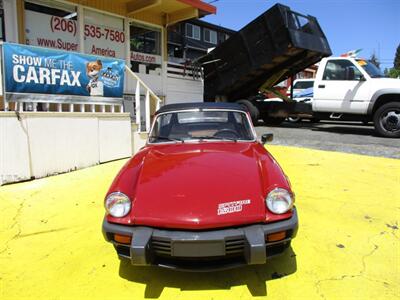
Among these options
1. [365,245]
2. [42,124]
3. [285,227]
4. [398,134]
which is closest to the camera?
[285,227]

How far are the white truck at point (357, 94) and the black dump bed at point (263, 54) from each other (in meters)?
1.03

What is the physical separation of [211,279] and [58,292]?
123cm

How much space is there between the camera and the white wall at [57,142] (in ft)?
18.8

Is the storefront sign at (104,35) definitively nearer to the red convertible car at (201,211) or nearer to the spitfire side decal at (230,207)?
the red convertible car at (201,211)

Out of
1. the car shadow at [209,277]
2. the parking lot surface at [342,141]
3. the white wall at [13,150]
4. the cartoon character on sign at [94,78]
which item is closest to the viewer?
the car shadow at [209,277]

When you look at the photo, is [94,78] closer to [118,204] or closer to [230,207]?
[118,204]

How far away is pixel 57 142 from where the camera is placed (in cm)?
642

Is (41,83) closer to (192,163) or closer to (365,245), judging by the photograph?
(192,163)

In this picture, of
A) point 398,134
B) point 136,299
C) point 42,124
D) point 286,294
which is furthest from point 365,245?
point 398,134

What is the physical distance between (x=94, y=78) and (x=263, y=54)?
214 inches

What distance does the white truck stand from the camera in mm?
9148

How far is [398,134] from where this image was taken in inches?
360

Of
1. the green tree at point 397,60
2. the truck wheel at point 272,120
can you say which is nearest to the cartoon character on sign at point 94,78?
the truck wheel at point 272,120

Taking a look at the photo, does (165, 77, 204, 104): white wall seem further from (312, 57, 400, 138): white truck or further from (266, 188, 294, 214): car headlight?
(266, 188, 294, 214): car headlight
